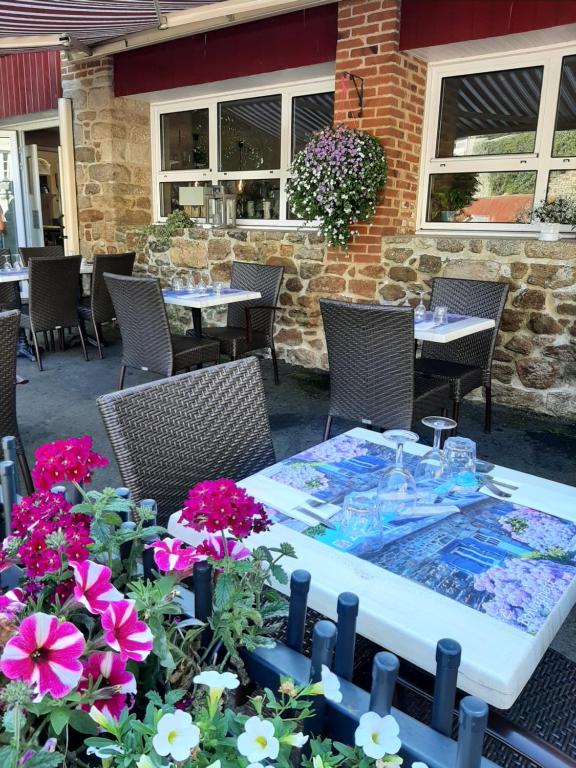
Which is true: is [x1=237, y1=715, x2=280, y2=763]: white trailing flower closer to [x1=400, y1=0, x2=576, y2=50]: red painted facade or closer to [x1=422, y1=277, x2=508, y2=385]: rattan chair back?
[x1=422, y1=277, x2=508, y2=385]: rattan chair back

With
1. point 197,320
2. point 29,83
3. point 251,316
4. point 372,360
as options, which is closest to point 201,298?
point 197,320

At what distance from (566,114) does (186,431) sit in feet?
14.1

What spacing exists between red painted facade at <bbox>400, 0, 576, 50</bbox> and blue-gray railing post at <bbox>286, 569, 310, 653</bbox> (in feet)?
14.7

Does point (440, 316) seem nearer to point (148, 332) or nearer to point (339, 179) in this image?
point (339, 179)

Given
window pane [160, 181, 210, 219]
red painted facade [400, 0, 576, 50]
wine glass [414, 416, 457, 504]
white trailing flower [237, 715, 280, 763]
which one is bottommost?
wine glass [414, 416, 457, 504]

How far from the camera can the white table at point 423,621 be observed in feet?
2.86

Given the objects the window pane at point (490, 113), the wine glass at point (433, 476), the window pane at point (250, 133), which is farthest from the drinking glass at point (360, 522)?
the window pane at point (250, 133)

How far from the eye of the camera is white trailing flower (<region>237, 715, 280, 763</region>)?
0.60m

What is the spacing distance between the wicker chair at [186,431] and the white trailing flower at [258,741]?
3.02ft

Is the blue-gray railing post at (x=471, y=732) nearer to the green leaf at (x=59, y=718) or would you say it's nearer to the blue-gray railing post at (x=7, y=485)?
the green leaf at (x=59, y=718)

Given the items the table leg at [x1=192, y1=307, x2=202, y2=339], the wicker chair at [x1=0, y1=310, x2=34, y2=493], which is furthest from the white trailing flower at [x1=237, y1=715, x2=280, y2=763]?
the table leg at [x1=192, y1=307, x2=202, y2=339]

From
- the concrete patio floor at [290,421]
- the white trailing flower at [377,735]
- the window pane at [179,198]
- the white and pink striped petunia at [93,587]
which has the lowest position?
the concrete patio floor at [290,421]

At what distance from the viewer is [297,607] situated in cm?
83

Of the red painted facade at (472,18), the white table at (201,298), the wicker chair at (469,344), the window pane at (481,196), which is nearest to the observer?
the wicker chair at (469,344)
